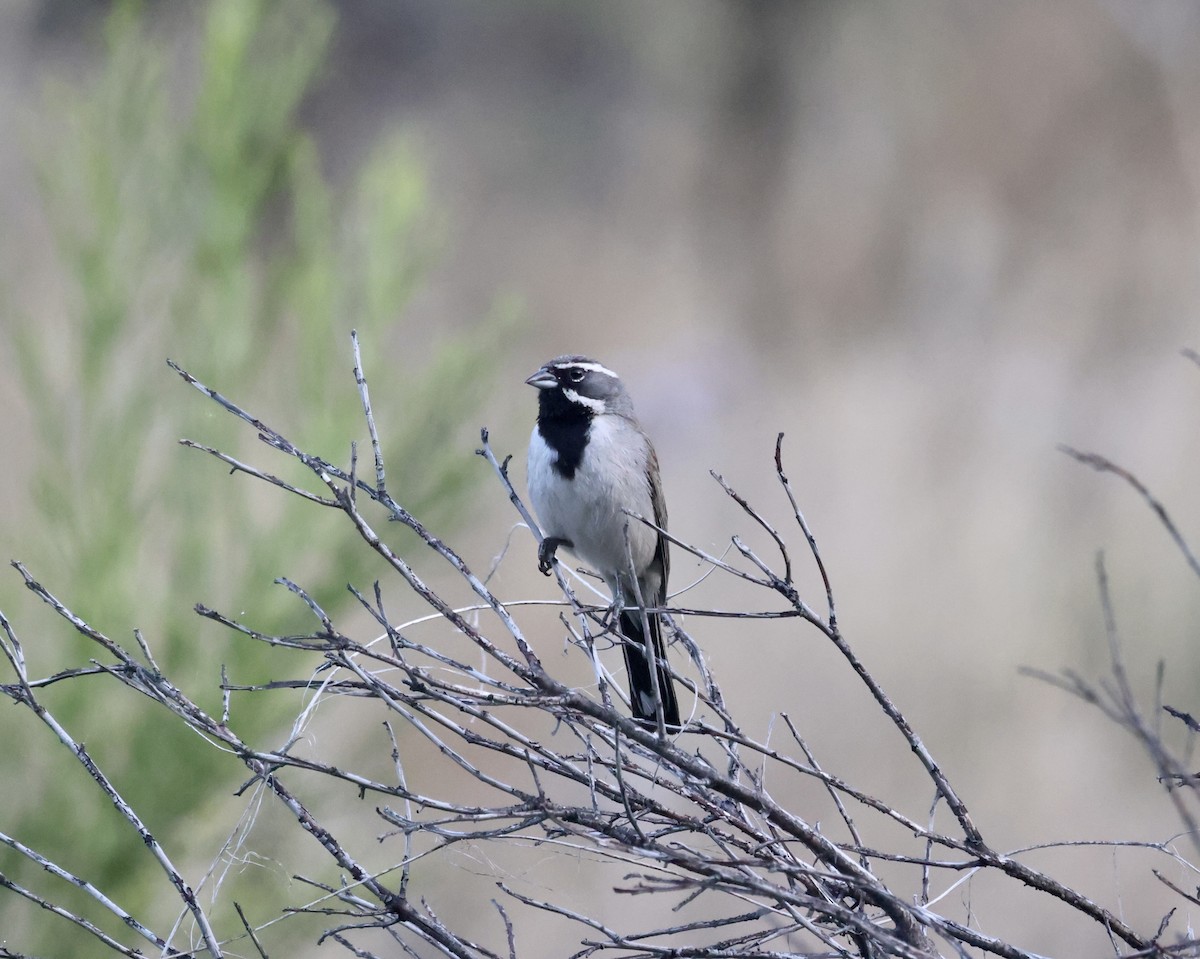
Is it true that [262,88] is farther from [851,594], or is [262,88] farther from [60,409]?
[851,594]

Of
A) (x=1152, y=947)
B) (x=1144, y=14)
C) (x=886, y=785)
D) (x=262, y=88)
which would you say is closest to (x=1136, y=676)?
(x=886, y=785)

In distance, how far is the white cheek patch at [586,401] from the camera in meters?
3.57

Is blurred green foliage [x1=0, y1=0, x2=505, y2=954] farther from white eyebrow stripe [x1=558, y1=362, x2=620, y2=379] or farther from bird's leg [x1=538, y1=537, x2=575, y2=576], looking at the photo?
bird's leg [x1=538, y1=537, x2=575, y2=576]

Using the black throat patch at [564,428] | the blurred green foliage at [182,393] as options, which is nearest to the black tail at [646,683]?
the black throat patch at [564,428]

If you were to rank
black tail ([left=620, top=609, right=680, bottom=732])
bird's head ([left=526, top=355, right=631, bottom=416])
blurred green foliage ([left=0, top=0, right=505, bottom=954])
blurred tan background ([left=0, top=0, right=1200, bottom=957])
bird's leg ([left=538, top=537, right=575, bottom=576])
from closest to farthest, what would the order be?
black tail ([left=620, top=609, right=680, bottom=732]) < bird's leg ([left=538, top=537, right=575, bottom=576]) < bird's head ([left=526, top=355, right=631, bottom=416]) < blurred green foliage ([left=0, top=0, right=505, bottom=954]) < blurred tan background ([left=0, top=0, right=1200, bottom=957])

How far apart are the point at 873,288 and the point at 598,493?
26.6 feet

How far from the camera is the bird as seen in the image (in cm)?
344

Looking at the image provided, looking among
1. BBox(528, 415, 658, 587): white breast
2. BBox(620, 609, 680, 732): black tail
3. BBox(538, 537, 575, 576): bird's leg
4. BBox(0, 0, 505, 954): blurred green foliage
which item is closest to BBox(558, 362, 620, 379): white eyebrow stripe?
BBox(528, 415, 658, 587): white breast

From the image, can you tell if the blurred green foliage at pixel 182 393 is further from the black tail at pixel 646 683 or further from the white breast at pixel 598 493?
the black tail at pixel 646 683

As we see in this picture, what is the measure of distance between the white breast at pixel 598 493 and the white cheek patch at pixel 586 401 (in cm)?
3

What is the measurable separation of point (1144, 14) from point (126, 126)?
8833 mm

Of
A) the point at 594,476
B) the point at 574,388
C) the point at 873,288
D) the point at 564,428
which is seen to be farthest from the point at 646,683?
the point at 873,288

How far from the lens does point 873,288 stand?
1099 centimetres

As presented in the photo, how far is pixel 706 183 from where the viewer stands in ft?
38.2
